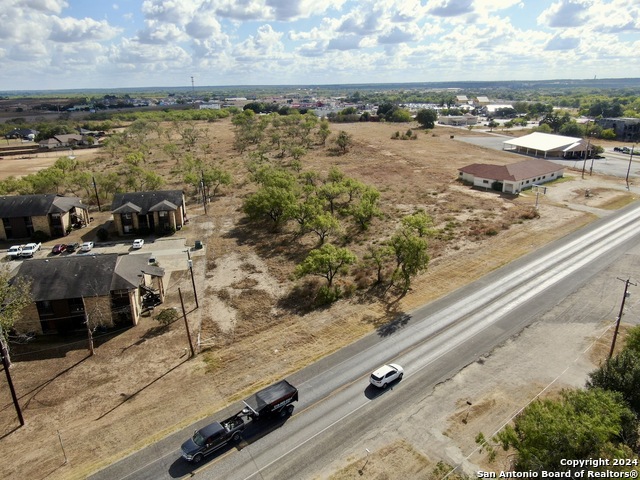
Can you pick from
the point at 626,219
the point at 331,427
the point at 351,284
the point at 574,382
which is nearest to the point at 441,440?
the point at 331,427

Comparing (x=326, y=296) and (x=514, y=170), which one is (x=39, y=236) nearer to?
(x=326, y=296)

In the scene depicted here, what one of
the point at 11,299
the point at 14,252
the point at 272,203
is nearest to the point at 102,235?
the point at 14,252

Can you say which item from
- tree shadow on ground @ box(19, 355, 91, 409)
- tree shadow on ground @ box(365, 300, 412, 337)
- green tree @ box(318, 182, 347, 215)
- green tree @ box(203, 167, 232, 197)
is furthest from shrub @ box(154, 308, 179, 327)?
green tree @ box(203, 167, 232, 197)

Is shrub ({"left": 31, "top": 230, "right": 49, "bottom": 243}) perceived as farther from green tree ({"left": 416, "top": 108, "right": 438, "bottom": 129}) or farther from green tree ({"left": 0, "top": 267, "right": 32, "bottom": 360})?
green tree ({"left": 416, "top": 108, "right": 438, "bottom": 129})

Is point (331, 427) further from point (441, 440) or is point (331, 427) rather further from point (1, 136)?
point (1, 136)

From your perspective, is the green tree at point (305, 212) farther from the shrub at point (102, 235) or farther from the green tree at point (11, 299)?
the green tree at point (11, 299)
